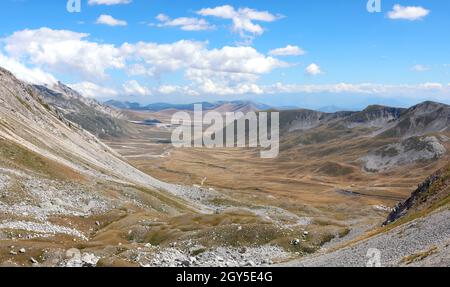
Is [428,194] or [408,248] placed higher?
[428,194]

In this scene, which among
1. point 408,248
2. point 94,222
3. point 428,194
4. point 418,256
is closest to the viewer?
point 418,256

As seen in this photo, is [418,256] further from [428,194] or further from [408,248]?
[428,194]

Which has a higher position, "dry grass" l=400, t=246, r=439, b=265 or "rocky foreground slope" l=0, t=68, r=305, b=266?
"dry grass" l=400, t=246, r=439, b=265

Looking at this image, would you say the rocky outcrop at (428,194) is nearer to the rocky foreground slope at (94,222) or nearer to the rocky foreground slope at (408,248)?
the rocky foreground slope at (408,248)

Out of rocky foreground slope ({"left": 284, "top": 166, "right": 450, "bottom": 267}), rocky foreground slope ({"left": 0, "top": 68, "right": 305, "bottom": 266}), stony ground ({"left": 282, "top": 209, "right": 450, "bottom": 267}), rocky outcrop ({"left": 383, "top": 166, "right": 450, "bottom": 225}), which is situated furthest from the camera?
rocky outcrop ({"left": 383, "top": 166, "right": 450, "bottom": 225})

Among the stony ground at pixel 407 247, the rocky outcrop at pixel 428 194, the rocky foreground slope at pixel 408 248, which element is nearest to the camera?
the rocky foreground slope at pixel 408 248

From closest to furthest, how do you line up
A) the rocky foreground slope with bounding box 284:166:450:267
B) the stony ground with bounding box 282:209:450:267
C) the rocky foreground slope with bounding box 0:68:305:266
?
the rocky foreground slope with bounding box 284:166:450:267 → the stony ground with bounding box 282:209:450:267 → the rocky foreground slope with bounding box 0:68:305:266

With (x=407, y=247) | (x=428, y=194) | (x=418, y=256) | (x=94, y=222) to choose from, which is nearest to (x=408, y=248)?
(x=407, y=247)

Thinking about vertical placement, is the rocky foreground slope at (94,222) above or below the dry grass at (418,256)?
below

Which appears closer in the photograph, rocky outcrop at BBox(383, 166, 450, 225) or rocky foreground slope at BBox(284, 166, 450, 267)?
rocky foreground slope at BBox(284, 166, 450, 267)

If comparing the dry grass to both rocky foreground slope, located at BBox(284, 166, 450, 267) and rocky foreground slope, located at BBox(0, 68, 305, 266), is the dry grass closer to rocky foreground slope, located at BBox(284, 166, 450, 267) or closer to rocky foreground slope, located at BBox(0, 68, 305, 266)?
rocky foreground slope, located at BBox(284, 166, 450, 267)

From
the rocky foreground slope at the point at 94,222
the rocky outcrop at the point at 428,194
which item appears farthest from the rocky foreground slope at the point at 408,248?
the rocky outcrop at the point at 428,194

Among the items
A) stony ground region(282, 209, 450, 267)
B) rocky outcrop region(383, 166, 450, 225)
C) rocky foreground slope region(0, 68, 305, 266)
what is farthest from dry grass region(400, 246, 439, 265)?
rocky outcrop region(383, 166, 450, 225)
